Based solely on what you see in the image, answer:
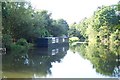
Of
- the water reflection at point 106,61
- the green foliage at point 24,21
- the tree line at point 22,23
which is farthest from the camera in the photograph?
the green foliage at point 24,21

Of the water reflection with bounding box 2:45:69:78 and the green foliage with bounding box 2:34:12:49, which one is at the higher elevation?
the green foliage with bounding box 2:34:12:49

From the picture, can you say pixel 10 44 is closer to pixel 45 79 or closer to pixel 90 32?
pixel 45 79

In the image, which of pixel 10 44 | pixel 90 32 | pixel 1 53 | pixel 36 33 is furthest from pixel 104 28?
pixel 1 53

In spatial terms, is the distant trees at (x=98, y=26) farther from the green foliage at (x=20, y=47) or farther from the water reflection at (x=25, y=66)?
the water reflection at (x=25, y=66)

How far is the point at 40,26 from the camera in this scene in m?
12.9

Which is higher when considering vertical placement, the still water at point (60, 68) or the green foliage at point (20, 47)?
the green foliage at point (20, 47)

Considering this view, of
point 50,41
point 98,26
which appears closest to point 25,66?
point 50,41

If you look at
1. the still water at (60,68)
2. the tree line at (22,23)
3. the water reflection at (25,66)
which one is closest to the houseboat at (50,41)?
the tree line at (22,23)

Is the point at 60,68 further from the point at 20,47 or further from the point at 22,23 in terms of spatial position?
the point at 22,23

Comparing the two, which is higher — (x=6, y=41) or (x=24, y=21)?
(x=24, y=21)

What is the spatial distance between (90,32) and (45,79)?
11452 mm

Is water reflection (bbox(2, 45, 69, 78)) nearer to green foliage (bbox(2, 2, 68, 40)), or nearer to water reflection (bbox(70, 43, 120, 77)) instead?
water reflection (bbox(70, 43, 120, 77))

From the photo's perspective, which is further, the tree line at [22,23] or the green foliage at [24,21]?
the green foliage at [24,21]

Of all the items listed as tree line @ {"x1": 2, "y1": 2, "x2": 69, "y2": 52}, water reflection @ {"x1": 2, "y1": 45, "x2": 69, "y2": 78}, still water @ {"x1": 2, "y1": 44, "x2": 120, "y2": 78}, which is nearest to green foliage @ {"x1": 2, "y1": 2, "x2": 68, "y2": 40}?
tree line @ {"x1": 2, "y1": 2, "x2": 69, "y2": 52}
